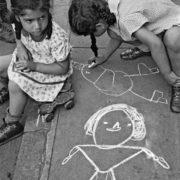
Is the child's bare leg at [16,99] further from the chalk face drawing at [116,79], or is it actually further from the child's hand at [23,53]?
the chalk face drawing at [116,79]

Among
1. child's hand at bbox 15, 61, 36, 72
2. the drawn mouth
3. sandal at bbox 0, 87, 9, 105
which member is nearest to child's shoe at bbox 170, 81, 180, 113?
the drawn mouth

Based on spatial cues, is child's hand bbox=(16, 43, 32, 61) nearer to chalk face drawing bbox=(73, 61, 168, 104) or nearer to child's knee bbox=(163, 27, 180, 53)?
chalk face drawing bbox=(73, 61, 168, 104)

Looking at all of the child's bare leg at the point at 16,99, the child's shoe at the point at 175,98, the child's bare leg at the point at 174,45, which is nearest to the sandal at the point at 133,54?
the child's bare leg at the point at 174,45

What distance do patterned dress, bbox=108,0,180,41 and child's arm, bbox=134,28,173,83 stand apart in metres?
0.06

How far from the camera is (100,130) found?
258 centimetres

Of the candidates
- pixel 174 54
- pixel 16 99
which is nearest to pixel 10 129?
pixel 16 99

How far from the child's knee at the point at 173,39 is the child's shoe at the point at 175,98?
0.95 ft

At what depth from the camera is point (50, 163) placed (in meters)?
2.42

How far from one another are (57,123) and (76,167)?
48 cm

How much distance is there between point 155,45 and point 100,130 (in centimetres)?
80

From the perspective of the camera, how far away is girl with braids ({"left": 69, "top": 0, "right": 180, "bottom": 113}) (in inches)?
104

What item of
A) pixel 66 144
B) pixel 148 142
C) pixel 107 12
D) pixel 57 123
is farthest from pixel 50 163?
pixel 107 12

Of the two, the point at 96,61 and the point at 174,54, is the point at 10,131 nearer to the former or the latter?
the point at 96,61

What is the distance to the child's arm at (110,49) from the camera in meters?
→ 3.03
